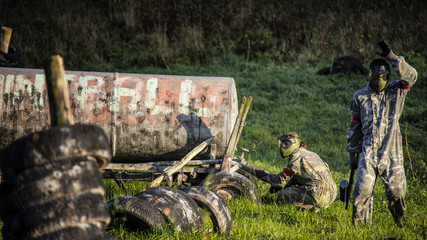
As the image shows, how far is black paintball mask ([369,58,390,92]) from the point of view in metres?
4.71

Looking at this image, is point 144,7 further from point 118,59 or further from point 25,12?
point 25,12

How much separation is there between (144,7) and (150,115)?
12.4 metres

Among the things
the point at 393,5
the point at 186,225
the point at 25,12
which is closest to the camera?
the point at 186,225

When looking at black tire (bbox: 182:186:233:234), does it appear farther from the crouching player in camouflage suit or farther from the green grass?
the crouching player in camouflage suit

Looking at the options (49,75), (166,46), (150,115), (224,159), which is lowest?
(224,159)

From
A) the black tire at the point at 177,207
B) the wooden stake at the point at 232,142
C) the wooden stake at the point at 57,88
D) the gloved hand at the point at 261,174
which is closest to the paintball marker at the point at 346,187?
the gloved hand at the point at 261,174

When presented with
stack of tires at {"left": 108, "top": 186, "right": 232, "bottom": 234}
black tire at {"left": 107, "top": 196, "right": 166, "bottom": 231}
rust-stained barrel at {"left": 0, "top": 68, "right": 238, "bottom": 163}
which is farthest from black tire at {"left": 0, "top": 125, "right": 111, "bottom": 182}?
rust-stained barrel at {"left": 0, "top": 68, "right": 238, "bottom": 163}

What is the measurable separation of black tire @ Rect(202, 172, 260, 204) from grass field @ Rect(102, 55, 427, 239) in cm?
15

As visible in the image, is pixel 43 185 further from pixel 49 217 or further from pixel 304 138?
pixel 304 138

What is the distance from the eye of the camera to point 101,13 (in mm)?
17344

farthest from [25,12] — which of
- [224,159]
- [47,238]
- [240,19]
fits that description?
[47,238]

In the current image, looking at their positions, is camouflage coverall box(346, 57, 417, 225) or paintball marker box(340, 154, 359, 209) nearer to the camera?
camouflage coverall box(346, 57, 417, 225)

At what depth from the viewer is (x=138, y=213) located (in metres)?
3.79

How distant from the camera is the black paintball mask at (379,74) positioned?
4.71 meters
